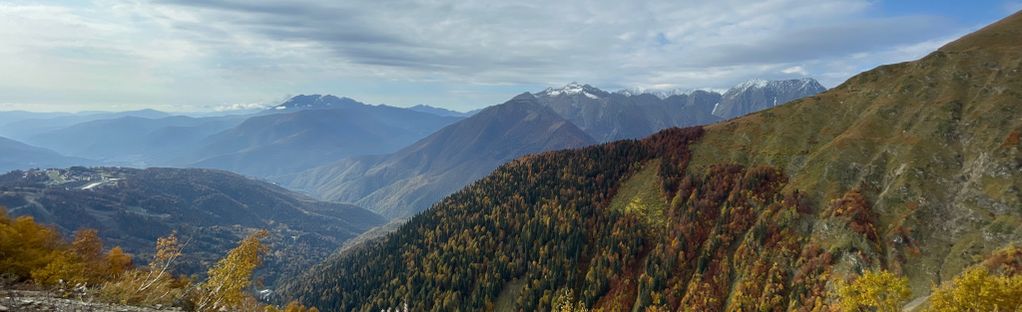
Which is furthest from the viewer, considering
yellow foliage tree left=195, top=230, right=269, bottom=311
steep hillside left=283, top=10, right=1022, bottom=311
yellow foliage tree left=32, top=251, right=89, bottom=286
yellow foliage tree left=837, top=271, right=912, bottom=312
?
steep hillside left=283, top=10, right=1022, bottom=311

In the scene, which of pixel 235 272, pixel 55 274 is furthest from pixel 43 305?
pixel 235 272

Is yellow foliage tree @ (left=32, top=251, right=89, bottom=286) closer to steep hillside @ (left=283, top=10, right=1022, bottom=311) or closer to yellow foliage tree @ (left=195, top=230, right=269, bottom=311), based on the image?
yellow foliage tree @ (left=195, top=230, right=269, bottom=311)

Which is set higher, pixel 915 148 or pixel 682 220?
pixel 915 148

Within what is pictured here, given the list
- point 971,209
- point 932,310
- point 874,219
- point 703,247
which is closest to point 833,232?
point 874,219

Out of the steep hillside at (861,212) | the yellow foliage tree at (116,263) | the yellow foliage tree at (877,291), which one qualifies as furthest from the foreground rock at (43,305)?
the steep hillside at (861,212)

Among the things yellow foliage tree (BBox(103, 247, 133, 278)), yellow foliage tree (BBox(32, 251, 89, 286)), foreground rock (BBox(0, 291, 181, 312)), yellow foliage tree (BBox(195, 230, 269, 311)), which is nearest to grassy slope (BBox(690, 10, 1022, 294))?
yellow foliage tree (BBox(195, 230, 269, 311))

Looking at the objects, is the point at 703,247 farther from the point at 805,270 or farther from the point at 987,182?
the point at 987,182

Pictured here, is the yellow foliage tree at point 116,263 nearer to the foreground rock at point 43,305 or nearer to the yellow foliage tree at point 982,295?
the foreground rock at point 43,305

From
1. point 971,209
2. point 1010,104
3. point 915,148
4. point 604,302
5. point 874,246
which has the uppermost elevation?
point 1010,104
